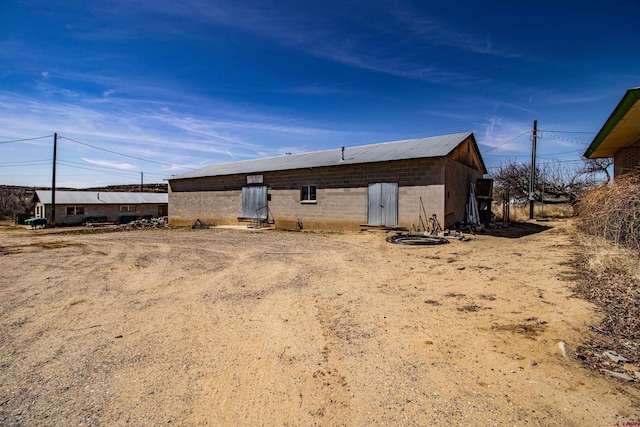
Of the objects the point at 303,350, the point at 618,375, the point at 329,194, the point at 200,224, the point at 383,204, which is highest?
the point at 329,194

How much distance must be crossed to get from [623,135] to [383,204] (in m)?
8.52

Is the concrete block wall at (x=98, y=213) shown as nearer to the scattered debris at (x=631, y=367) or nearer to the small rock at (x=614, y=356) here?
the small rock at (x=614, y=356)

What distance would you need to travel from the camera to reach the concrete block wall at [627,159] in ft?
36.1

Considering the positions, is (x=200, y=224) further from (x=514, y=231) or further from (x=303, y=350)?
(x=303, y=350)

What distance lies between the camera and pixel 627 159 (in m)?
11.7

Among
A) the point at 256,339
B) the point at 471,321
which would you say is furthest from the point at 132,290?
the point at 471,321

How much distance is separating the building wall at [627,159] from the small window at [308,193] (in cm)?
1289

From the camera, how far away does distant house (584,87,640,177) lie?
6.92 metres

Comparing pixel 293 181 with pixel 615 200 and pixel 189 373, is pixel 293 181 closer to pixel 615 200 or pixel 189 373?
pixel 615 200

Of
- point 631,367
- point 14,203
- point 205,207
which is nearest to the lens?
point 631,367

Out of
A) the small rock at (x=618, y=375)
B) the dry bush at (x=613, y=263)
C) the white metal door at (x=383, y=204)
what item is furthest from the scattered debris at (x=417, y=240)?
the small rock at (x=618, y=375)

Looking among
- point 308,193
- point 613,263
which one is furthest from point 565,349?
point 308,193

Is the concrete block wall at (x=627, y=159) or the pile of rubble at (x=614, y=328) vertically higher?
the concrete block wall at (x=627, y=159)

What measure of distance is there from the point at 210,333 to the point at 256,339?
25.1 inches
